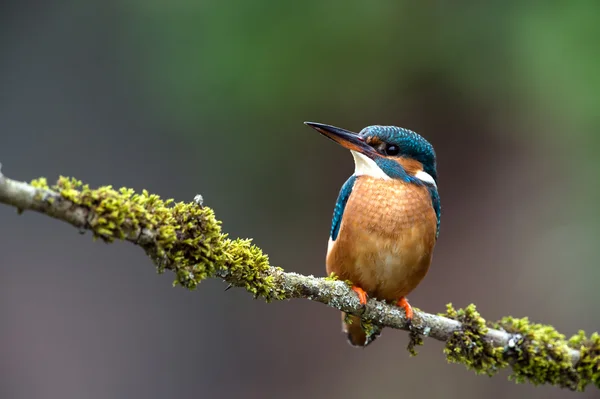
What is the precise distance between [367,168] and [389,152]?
0.52 ft

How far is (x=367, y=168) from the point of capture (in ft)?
11.9

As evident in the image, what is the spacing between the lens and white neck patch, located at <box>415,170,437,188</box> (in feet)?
12.0

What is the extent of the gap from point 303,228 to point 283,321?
104cm

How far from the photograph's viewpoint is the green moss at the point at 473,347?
314cm

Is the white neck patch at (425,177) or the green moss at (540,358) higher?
the white neck patch at (425,177)

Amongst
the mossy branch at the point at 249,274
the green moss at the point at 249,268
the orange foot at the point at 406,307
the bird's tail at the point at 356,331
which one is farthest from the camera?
the bird's tail at the point at 356,331

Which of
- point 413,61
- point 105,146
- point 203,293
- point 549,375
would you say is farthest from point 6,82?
point 549,375

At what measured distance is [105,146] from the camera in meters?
6.42

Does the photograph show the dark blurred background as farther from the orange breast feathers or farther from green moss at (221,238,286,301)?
green moss at (221,238,286,301)

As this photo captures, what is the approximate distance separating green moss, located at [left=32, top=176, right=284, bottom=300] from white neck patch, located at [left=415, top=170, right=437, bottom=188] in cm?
132

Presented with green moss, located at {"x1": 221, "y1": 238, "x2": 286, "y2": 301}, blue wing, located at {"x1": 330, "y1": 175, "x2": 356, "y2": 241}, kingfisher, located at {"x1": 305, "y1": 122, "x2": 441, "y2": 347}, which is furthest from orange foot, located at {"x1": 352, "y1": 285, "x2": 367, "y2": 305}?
green moss, located at {"x1": 221, "y1": 238, "x2": 286, "y2": 301}

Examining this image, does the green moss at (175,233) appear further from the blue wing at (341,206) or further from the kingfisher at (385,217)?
the blue wing at (341,206)

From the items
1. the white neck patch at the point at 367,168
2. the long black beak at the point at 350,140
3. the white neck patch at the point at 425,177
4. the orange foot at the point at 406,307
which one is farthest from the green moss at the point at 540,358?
the long black beak at the point at 350,140

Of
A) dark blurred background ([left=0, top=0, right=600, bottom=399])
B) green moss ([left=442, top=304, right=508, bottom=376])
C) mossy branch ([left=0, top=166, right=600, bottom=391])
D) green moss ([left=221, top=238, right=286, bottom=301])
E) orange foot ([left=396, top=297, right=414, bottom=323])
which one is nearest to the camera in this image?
mossy branch ([left=0, top=166, right=600, bottom=391])
